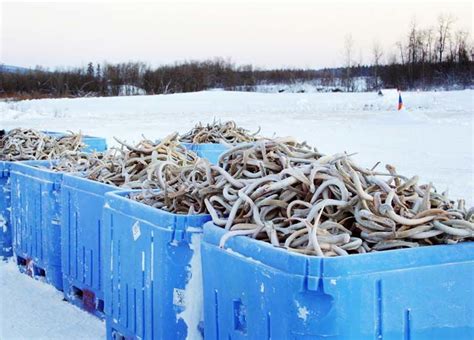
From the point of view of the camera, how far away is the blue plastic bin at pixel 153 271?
116 inches

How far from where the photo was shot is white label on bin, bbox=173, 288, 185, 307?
297cm

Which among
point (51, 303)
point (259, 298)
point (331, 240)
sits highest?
point (331, 240)

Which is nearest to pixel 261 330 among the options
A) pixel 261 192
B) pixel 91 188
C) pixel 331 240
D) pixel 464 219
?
pixel 331 240

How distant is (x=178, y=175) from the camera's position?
354 centimetres

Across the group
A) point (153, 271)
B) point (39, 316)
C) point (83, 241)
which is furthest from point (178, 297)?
point (39, 316)

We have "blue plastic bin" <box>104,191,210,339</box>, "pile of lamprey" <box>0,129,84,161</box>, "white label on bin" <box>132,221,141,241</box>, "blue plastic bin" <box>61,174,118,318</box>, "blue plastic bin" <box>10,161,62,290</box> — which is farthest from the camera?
"pile of lamprey" <box>0,129,84,161</box>

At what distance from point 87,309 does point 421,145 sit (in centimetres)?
1092

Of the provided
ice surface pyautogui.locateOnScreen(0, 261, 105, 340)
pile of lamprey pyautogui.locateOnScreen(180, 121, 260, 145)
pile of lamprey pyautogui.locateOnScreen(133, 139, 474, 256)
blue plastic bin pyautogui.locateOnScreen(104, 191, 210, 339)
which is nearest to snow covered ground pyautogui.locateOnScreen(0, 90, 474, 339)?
ice surface pyautogui.locateOnScreen(0, 261, 105, 340)

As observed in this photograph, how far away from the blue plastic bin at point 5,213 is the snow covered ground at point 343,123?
2610 millimetres

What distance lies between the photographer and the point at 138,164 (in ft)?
14.5

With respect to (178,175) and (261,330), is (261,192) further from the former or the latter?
(178,175)

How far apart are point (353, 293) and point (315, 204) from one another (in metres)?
0.51

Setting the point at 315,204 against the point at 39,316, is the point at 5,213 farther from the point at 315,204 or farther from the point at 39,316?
the point at 315,204

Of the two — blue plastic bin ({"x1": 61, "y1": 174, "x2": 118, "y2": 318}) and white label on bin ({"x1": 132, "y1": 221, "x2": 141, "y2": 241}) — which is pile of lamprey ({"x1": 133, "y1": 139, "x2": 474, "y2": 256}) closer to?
white label on bin ({"x1": 132, "y1": 221, "x2": 141, "y2": 241})
